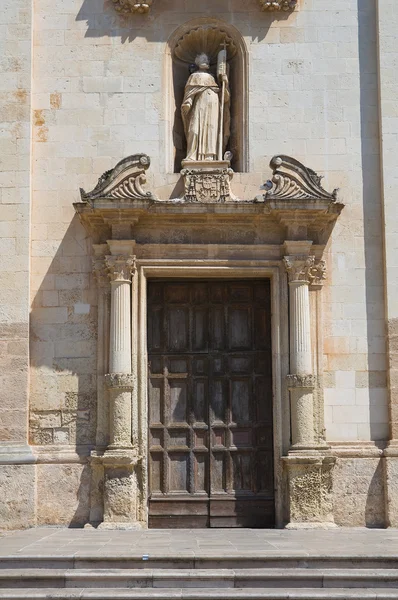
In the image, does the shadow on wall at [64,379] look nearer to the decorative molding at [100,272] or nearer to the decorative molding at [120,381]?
the decorative molding at [100,272]

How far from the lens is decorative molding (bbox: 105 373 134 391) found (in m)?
10.4

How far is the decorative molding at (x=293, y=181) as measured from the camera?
34.8 ft

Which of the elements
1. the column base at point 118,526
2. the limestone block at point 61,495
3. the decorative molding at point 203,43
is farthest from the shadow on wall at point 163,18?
the column base at point 118,526

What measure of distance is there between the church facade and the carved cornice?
0.02m

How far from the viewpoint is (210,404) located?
11.0 metres

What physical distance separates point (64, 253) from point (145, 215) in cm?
110

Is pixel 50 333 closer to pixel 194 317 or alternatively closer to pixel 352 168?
pixel 194 317

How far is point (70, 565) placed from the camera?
8.15 meters

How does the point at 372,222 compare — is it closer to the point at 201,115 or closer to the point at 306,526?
the point at 201,115

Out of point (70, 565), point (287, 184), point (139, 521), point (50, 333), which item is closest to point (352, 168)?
point (287, 184)

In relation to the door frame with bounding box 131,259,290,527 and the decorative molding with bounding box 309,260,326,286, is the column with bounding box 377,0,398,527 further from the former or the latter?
the door frame with bounding box 131,259,290,527

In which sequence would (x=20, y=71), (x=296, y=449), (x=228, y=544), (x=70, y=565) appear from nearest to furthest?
(x=70, y=565)
(x=228, y=544)
(x=296, y=449)
(x=20, y=71)

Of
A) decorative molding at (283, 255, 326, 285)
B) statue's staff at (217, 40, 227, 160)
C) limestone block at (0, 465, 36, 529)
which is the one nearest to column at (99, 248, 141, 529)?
limestone block at (0, 465, 36, 529)

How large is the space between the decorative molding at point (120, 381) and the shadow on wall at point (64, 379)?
1.24 ft
